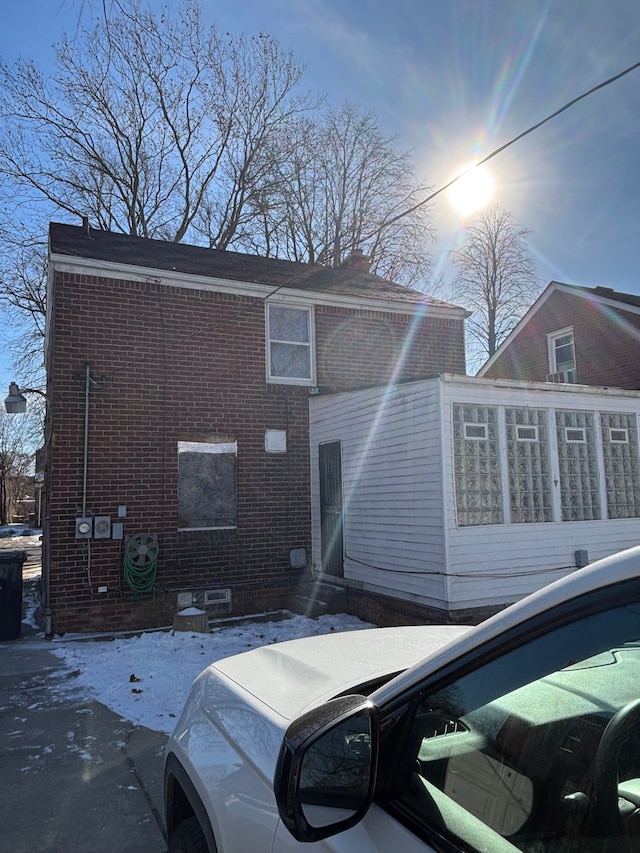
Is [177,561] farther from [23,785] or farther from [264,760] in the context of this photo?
[264,760]

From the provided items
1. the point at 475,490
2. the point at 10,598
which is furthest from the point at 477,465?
the point at 10,598

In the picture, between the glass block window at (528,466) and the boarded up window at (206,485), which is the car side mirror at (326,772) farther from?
the boarded up window at (206,485)

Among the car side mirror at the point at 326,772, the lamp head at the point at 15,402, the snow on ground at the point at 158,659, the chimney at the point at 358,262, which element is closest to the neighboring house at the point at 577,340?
the chimney at the point at 358,262

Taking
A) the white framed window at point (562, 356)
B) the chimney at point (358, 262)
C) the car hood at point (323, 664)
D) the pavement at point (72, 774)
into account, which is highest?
the chimney at point (358, 262)

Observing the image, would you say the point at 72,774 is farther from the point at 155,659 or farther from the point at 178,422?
the point at 178,422

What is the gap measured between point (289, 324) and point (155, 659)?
6.05 m

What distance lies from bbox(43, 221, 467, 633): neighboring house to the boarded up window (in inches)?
0.8

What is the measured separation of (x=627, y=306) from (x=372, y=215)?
1199 cm

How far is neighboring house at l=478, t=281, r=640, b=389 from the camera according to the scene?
1584 cm

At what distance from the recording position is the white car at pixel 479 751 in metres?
1.17

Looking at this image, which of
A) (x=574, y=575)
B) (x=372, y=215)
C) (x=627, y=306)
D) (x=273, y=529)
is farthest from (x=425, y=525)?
(x=372, y=215)

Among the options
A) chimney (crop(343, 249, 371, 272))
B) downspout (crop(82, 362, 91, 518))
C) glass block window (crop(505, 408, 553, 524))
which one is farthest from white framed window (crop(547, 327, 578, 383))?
downspout (crop(82, 362, 91, 518))

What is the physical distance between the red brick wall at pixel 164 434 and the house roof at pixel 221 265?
41cm

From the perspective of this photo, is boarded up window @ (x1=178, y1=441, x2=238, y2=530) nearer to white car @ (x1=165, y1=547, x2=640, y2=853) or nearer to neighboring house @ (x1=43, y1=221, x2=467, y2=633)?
neighboring house @ (x1=43, y1=221, x2=467, y2=633)
